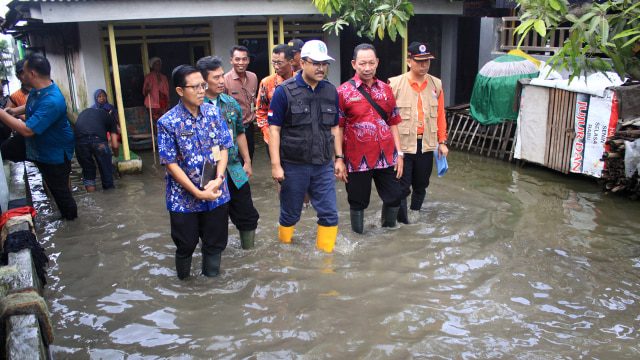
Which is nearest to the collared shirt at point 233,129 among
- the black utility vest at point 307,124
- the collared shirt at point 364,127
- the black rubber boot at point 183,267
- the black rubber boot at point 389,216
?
the black utility vest at point 307,124

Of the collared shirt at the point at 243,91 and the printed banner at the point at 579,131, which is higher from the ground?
the collared shirt at the point at 243,91

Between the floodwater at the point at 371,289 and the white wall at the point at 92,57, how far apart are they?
3893 millimetres

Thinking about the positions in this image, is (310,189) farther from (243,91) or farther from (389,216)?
(243,91)

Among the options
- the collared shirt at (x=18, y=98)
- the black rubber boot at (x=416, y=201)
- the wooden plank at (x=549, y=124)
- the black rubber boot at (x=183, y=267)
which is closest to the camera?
A: the black rubber boot at (x=183, y=267)

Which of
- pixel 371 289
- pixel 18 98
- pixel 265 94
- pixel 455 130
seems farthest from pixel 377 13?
pixel 18 98

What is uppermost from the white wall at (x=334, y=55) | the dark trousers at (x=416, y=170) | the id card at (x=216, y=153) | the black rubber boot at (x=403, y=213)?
the white wall at (x=334, y=55)

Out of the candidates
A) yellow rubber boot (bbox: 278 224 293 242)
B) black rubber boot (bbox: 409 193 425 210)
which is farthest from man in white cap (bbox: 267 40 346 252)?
black rubber boot (bbox: 409 193 425 210)

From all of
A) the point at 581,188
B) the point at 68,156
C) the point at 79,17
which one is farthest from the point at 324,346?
the point at 79,17

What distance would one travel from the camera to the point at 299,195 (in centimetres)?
484

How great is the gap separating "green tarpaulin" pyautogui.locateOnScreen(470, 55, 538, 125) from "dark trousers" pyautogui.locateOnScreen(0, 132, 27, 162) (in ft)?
24.6

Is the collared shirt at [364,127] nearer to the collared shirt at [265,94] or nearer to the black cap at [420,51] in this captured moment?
the black cap at [420,51]

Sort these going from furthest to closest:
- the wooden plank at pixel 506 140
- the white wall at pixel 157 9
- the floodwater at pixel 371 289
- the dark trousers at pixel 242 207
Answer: the wooden plank at pixel 506 140 → the white wall at pixel 157 9 → the dark trousers at pixel 242 207 → the floodwater at pixel 371 289

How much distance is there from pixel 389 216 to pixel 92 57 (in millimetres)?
6980

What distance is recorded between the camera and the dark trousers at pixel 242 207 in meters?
4.72
